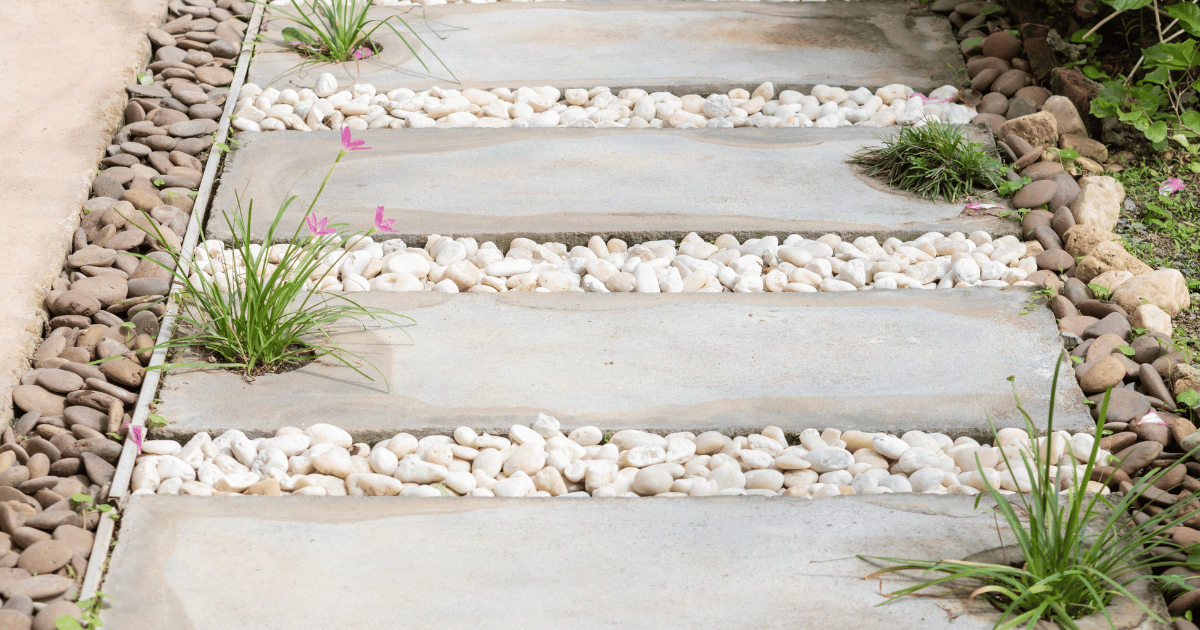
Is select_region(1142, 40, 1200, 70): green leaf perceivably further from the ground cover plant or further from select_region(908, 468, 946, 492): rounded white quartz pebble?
the ground cover plant

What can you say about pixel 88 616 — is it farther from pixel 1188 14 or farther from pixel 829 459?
pixel 1188 14

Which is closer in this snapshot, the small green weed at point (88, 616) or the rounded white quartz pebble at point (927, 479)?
the small green weed at point (88, 616)

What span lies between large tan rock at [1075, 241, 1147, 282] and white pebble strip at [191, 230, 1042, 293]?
0.39 ft

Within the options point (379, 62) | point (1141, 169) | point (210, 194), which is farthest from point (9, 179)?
point (1141, 169)

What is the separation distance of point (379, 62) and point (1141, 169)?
7.45 feet

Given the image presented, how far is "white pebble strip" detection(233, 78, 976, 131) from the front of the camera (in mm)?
2945

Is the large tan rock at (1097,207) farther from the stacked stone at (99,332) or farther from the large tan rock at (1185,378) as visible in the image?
the stacked stone at (99,332)

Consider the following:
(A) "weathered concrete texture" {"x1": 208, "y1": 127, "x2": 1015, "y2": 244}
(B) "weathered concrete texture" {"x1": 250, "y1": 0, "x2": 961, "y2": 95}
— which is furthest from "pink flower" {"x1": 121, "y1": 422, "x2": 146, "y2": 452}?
(B) "weathered concrete texture" {"x1": 250, "y1": 0, "x2": 961, "y2": 95}

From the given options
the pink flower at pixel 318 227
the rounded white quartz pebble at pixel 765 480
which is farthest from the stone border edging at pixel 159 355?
the rounded white quartz pebble at pixel 765 480

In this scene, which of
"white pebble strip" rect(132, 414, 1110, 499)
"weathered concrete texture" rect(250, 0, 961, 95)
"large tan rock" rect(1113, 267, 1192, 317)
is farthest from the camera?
"weathered concrete texture" rect(250, 0, 961, 95)

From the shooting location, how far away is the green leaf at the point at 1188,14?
262 cm

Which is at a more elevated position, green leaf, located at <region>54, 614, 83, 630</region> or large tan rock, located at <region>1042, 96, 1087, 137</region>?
large tan rock, located at <region>1042, 96, 1087, 137</region>

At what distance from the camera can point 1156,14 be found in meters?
2.78

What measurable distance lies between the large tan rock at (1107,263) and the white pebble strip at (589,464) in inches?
22.8
